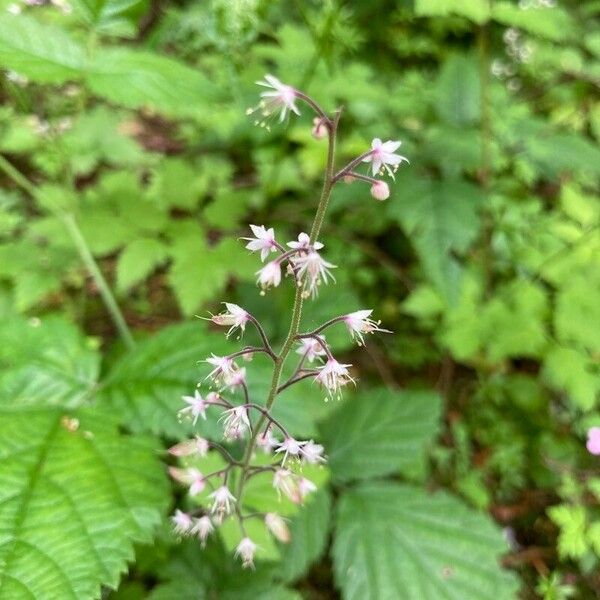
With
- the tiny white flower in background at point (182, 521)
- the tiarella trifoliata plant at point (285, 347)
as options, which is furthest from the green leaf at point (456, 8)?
the tiny white flower in background at point (182, 521)

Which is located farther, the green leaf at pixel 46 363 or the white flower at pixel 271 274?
the green leaf at pixel 46 363

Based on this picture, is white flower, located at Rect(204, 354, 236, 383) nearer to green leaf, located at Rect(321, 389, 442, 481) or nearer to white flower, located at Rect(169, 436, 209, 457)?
white flower, located at Rect(169, 436, 209, 457)

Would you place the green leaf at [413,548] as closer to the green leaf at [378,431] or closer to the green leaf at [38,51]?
the green leaf at [378,431]

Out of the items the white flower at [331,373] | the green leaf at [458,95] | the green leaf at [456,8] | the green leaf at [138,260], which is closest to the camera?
the white flower at [331,373]

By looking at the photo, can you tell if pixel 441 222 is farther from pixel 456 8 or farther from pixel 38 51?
pixel 38 51

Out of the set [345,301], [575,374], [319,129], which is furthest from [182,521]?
[575,374]

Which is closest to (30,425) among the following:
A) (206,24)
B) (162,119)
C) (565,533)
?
(565,533)

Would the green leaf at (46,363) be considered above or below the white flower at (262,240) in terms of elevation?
below

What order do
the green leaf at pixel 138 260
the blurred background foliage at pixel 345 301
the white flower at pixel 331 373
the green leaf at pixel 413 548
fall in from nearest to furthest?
1. the white flower at pixel 331 373
2. the blurred background foliage at pixel 345 301
3. the green leaf at pixel 413 548
4. the green leaf at pixel 138 260

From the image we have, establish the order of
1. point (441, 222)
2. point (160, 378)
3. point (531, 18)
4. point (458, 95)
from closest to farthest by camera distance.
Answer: point (160, 378) < point (531, 18) < point (441, 222) < point (458, 95)
